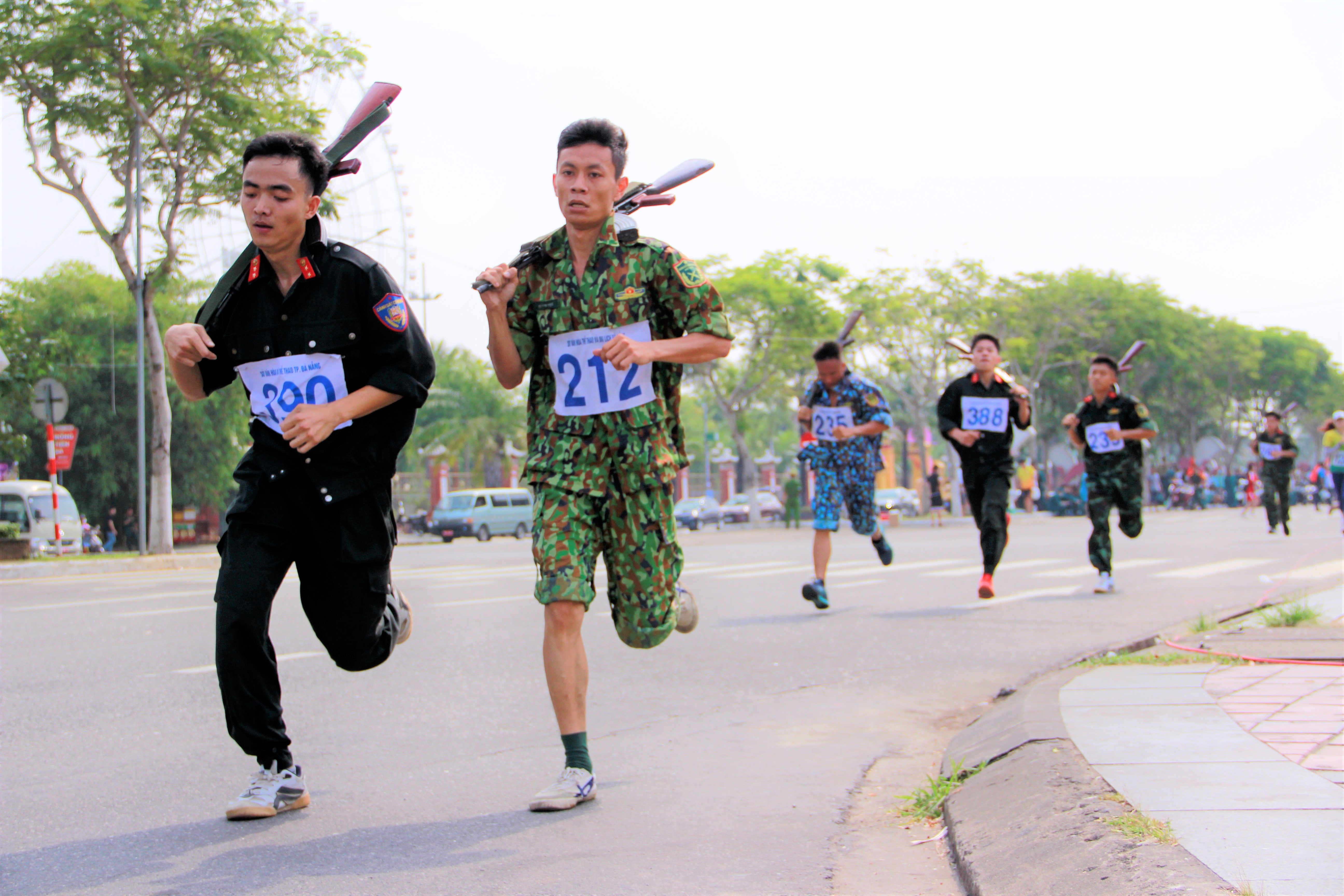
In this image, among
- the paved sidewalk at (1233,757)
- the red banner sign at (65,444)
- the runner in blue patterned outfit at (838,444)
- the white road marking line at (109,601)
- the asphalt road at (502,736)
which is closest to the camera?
the paved sidewalk at (1233,757)

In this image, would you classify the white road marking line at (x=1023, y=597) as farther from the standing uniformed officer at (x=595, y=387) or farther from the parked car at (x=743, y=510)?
the parked car at (x=743, y=510)

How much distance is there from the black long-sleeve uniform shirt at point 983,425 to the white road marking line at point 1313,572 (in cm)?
287

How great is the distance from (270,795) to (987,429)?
6.43m

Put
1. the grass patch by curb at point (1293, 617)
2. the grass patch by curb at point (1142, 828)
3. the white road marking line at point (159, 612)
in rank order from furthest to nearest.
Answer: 1. the white road marking line at point (159, 612)
2. the grass patch by curb at point (1293, 617)
3. the grass patch by curb at point (1142, 828)

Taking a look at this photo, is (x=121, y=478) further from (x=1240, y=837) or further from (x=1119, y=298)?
(x=1240, y=837)

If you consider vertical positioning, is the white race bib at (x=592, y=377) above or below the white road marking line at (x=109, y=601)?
above

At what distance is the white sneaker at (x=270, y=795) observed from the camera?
3566 mm

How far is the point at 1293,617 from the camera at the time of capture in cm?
695

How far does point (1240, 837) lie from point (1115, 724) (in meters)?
1.39

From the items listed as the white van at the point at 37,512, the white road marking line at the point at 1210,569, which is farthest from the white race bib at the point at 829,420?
the white van at the point at 37,512

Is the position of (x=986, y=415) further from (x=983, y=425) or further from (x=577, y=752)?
(x=577, y=752)

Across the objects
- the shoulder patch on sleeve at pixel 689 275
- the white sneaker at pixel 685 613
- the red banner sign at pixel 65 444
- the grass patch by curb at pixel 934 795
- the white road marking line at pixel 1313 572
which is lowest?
the grass patch by curb at pixel 934 795

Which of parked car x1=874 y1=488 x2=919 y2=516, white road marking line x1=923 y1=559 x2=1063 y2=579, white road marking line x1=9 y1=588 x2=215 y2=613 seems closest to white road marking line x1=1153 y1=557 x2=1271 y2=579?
white road marking line x1=923 y1=559 x2=1063 y2=579

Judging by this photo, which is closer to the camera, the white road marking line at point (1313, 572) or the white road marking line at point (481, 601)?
the white road marking line at point (481, 601)
